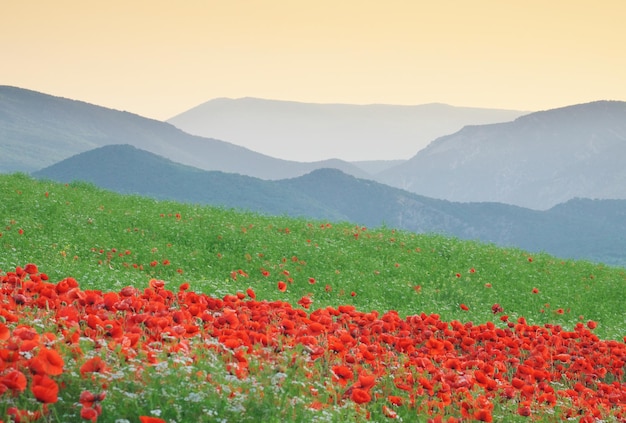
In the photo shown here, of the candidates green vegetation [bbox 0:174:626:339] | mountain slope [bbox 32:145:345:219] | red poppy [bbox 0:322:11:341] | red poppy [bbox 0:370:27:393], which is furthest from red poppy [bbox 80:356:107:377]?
mountain slope [bbox 32:145:345:219]

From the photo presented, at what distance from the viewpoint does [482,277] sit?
77.0 ft

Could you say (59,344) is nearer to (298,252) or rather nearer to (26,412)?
(26,412)

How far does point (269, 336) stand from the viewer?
8.36 m

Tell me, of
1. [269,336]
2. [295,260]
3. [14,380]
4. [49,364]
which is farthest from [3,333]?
[295,260]

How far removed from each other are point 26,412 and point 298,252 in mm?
17240

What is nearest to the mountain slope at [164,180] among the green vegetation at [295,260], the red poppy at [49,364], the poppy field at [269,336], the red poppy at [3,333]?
the green vegetation at [295,260]

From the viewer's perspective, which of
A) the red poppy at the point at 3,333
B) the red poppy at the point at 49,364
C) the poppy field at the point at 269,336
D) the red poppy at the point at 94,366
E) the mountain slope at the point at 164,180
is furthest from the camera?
the mountain slope at the point at 164,180

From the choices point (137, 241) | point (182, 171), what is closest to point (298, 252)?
point (137, 241)

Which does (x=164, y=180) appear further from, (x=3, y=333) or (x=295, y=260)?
(x=3, y=333)

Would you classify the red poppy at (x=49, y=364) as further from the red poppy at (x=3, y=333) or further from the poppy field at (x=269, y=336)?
the red poppy at (x=3, y=333)

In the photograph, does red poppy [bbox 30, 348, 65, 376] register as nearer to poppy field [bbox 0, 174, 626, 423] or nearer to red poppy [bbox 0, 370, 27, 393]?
poppy field [bbox 0, 174, 626, 423]

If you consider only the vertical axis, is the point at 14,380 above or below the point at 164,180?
above

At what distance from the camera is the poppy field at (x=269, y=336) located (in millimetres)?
6453

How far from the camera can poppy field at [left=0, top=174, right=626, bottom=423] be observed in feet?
21.2
